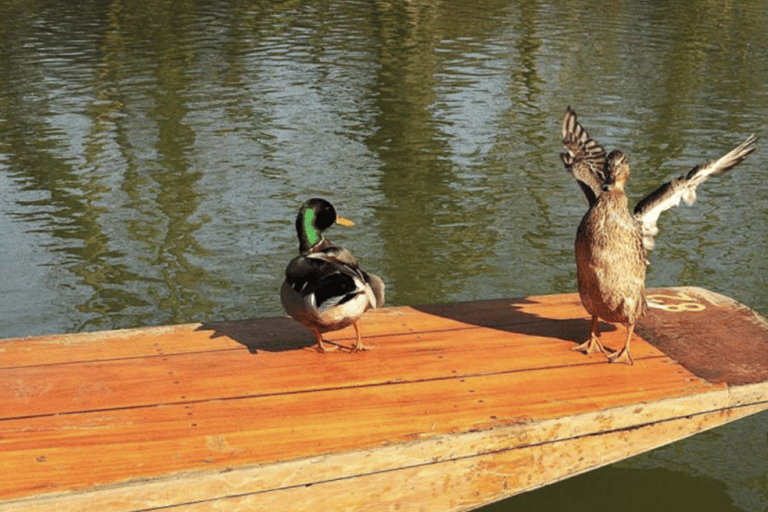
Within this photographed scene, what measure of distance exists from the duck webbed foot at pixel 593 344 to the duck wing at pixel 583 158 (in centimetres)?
64

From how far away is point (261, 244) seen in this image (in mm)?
9844

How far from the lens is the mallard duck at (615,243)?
18.4ft

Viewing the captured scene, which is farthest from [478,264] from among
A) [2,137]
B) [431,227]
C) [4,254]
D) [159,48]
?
[159,48]

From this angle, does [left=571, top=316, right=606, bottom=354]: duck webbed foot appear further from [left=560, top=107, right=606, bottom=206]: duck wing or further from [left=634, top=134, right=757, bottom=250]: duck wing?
[left=560, top=107, right=606, bottom=206]: duck wing

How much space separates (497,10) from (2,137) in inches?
524

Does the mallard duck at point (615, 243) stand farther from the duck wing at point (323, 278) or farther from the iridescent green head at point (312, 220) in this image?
the iridescent green head at point (312, 220)

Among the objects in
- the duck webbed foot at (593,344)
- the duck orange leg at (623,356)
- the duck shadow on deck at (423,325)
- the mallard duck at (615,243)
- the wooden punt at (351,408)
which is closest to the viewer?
the wooden punt at (351,408)

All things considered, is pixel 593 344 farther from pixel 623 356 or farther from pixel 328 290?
pixel 328 290

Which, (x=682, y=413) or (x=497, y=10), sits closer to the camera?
(x=682, y=413)

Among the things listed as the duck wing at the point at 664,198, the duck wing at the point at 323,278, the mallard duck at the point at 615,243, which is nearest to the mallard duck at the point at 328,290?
the duck wing at the point at 323,278

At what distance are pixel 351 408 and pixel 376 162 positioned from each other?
7.51 m

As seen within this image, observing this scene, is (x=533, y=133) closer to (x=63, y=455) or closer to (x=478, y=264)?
(x=478, y=264)

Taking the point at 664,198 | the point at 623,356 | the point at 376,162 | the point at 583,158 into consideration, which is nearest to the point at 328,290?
the point at 623,356

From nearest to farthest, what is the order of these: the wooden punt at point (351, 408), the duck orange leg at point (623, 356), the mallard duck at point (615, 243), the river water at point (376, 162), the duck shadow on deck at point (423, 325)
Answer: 1. the wooden punt at point (351, 408)
2. the mallard duck at point (615, 243)
3. the duck orange leg at point (623, 356)
4. the duck shadow on deck at point (423, 325)
5. the river water at point (376, 162)
